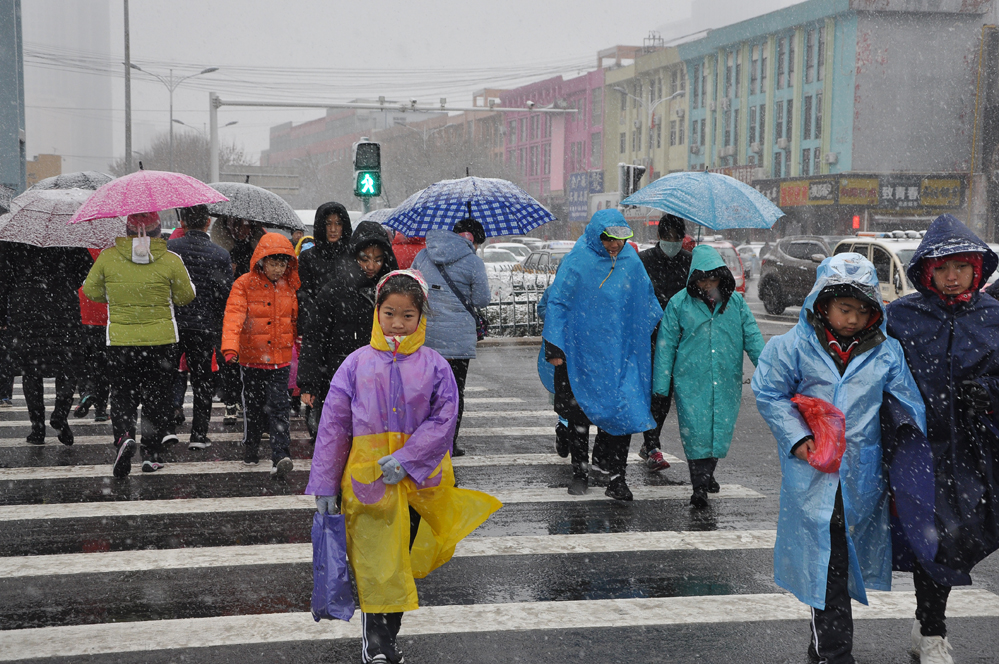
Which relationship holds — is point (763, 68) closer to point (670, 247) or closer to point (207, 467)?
point (670, 247)

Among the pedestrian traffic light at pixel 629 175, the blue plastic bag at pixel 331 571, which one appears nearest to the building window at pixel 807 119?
the pedestrian traffic light at pixel 629 175

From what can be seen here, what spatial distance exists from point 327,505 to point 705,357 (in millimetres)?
3354

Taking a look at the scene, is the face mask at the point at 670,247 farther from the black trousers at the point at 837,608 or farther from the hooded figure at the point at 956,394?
the black trousers at the point at 837,608

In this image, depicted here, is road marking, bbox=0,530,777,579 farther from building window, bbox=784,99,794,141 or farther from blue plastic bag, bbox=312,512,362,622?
building window, bbox=784,99,794,141

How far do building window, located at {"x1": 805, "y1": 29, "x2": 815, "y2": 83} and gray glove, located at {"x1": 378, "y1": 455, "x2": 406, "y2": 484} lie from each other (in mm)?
50717

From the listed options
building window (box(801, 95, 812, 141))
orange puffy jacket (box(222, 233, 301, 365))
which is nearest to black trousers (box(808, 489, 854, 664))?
orange puffy jacket (box(222, 233, 301, 365))

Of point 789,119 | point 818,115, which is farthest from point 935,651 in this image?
point 789,119

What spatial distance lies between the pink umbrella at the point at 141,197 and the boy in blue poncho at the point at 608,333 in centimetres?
273

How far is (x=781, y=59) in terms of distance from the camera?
5269 centimetres

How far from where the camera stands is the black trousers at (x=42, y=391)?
26.1 ft

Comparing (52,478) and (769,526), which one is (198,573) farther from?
(769,526)

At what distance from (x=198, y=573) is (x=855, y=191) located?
44.6m

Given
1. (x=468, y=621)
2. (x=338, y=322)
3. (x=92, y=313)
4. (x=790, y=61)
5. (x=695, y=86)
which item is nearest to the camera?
(x=468, y=621)

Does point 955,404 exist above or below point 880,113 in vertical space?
below
